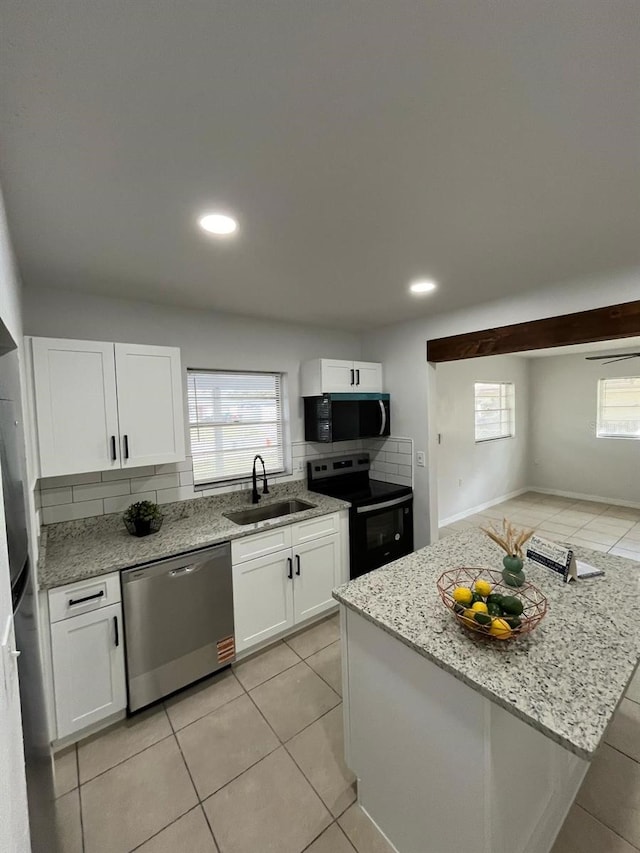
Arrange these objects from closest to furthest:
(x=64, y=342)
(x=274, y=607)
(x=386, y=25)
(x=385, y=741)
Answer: (x=386, y=25)
(x=385, y=741)
(x=64, y=342)
(x=274, y=607)

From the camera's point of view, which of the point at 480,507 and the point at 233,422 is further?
the point at 480,507

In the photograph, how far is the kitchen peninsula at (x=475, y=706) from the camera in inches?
37.9

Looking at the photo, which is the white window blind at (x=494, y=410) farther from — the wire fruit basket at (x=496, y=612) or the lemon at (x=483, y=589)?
the lemon at (x=483, y=589)

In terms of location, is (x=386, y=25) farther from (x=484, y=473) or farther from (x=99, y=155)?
(x=484, y=473)

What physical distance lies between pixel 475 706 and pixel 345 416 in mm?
2422

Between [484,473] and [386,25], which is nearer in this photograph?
[386,25]

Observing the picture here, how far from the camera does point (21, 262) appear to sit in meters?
1.83

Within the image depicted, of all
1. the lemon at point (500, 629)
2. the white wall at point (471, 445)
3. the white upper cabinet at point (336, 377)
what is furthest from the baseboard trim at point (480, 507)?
the lemon at point (500, 629)

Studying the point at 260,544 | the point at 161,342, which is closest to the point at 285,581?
the point at 260,544

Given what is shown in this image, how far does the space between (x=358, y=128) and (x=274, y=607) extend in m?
2.62

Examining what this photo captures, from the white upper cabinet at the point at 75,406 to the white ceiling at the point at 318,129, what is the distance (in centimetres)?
47

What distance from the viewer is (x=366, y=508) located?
2.98m

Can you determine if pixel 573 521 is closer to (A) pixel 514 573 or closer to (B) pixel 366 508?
(B) pixel 366 508

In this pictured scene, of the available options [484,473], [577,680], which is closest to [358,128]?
[577,680]
